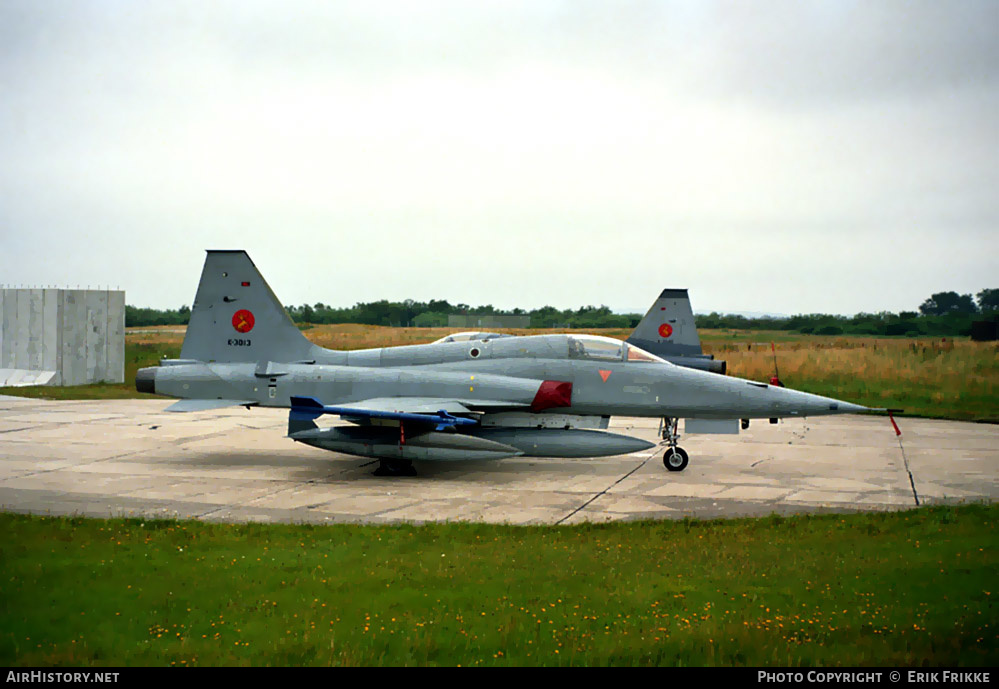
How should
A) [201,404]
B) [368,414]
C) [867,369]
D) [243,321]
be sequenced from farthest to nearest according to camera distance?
[867,369] < [243,321] < [201,404] < [368,414]

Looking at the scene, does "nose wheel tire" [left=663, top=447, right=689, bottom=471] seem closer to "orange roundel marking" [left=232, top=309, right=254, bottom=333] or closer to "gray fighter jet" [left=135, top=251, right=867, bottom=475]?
"gray fighter jet" [left=135, top=251, right=867, bottom=475]

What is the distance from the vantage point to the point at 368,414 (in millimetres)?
14797

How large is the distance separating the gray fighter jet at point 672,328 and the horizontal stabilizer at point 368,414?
39.2ft

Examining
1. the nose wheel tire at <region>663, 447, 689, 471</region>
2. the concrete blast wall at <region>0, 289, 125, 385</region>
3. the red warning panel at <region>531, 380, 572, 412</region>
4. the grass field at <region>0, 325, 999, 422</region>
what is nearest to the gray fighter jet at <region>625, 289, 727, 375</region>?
the grass field at <region>0, 325, 999, 422</region>

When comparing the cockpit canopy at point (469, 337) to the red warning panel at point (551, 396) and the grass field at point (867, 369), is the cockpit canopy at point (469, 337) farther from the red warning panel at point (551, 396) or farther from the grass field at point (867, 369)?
the grass field at point (867, 369)

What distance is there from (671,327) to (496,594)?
18855 mm

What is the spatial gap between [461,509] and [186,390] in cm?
728

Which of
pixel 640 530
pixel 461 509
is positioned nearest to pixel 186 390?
pixel 461 509

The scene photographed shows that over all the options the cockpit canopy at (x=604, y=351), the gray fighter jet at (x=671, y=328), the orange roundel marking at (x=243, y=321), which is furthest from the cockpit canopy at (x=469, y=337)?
the gray fighter jet at (x=671, y=328)

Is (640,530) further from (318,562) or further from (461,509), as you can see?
(318,562)

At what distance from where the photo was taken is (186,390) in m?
16.7

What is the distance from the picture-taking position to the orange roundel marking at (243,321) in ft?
56.3

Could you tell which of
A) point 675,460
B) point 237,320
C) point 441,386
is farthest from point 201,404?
point 675,460

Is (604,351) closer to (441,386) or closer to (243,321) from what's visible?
(441,386)
